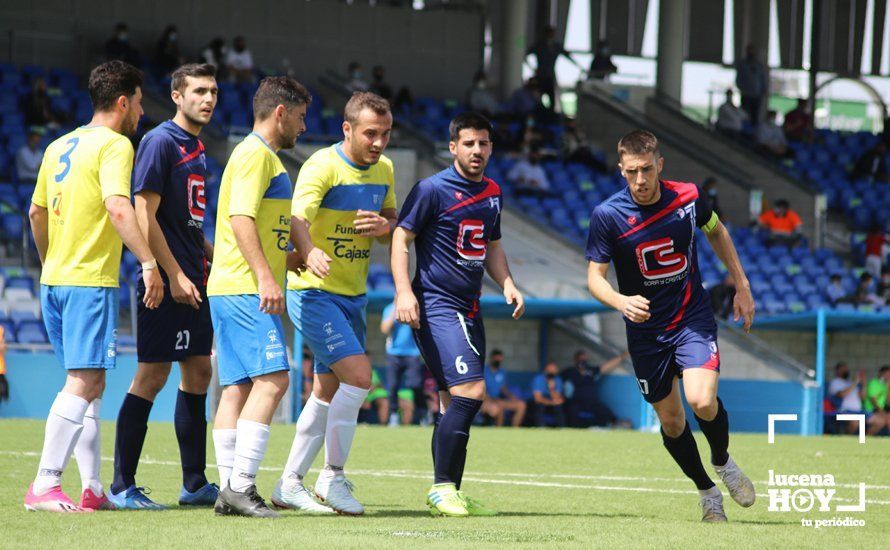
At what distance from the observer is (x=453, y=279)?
300 inches

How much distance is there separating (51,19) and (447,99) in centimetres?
903

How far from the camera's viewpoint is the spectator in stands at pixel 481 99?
28344 mm

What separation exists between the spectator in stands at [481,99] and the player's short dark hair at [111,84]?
2121 centimetres

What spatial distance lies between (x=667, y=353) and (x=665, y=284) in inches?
15.0

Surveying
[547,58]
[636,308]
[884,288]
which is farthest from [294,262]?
[547,58]

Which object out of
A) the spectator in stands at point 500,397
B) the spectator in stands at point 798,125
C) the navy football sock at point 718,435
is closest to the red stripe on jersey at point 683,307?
the navy football sock at point 718,435

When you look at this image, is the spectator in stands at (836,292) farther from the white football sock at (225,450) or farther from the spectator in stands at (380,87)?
the white football sock at (225,450)

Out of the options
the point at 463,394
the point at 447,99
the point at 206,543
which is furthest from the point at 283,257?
the point at 447,99

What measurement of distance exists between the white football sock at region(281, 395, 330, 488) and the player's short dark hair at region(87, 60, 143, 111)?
6.30ft

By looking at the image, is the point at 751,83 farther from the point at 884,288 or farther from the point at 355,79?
the point at 355,79

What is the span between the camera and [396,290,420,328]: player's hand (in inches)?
289

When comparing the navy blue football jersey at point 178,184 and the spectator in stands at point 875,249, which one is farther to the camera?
the spectator in stands at point 875,249

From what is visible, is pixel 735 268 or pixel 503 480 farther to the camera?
pixel 503 480

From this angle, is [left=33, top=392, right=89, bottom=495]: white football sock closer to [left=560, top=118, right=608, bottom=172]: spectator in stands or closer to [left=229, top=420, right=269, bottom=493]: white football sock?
[left=229, top=420, right=269, bottom=493]: white football sock
